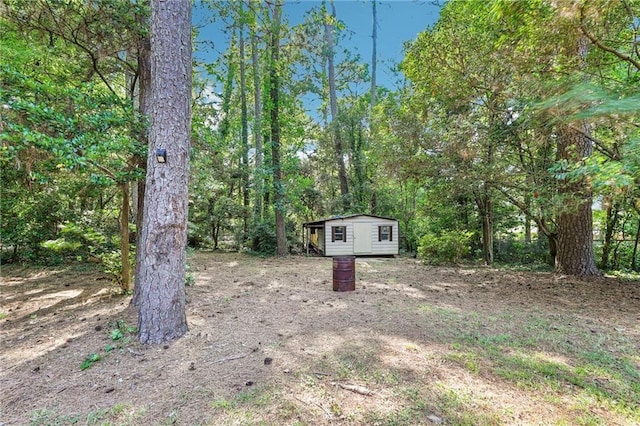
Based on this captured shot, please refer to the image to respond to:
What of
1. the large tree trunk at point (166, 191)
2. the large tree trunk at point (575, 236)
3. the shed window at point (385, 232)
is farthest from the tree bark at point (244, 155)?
the large tree trunk at point (575, 236)

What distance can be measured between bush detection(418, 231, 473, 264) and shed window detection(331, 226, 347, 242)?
3.90 meters

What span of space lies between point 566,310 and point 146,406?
5567mm

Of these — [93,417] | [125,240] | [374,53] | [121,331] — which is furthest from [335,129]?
[93,417]

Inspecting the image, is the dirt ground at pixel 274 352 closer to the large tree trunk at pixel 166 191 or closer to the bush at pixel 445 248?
the large tree trunk at pixel 166 191

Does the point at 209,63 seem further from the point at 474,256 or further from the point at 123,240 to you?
the point at 474,256

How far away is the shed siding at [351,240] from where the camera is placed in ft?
43.0

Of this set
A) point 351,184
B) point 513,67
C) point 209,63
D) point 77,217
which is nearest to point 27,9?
point 209,63

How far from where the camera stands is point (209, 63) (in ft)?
20.7

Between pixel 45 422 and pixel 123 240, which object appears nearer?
pixel 45 422

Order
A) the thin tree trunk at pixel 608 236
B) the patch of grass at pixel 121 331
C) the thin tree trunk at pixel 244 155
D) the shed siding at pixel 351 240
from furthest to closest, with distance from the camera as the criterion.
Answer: the thin tree trunk at pixel 244 155, the shed siding at pixel 351 240, the thin tree trunk at pixel 608 236, the patch of grass at pixel 121 331

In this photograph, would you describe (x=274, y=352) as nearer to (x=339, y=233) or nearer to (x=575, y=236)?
(x=575, y=236)

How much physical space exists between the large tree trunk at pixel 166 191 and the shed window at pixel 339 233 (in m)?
9.95

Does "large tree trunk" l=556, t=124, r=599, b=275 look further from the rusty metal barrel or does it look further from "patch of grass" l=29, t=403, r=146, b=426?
"patch of grass" l=29, t=403, r=146, b=426

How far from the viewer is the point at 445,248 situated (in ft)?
31.4
